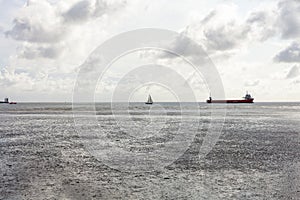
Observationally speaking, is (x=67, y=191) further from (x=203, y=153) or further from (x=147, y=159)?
(x=203, y=153)

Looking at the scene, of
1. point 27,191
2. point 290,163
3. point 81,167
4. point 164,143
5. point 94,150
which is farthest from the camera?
point 164,143

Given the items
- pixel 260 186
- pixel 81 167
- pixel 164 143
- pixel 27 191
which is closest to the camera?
pixel 27 191

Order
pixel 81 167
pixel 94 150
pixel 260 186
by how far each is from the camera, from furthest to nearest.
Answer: pixel 94 150 < pixel 81 167 < pixel 260 186

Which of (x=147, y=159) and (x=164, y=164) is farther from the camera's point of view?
(x=147, y=159)

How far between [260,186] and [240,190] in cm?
163

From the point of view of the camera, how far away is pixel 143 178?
2141 centimetres

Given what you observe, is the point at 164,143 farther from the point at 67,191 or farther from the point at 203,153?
the point at 67,191

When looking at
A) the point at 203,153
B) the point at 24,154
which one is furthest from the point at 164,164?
the point at 24,154

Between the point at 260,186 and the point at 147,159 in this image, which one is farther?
the point at 147,159

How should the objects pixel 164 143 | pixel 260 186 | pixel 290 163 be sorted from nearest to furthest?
pixel 260 186 < pixel 290 163 < pixel 164 143

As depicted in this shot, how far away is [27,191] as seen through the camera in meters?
18.0

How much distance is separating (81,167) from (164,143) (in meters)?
16.2

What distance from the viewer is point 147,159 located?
2812 cm

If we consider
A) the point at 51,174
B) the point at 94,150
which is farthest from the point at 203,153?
the point at 51,174
